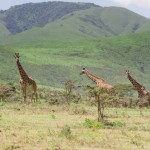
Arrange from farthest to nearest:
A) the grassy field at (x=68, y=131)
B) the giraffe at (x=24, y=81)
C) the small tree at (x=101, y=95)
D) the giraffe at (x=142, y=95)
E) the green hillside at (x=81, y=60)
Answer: the green hillside at (x=81, y=60) < the giraffe at (x=24, y=81) < the giraffe at (x=142, y=95) < the small tree at (x=101, y=95) < the grassy field at (x=68, y=131)

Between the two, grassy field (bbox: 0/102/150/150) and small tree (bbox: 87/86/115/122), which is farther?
small tree (bbox: 87/86/115/122)

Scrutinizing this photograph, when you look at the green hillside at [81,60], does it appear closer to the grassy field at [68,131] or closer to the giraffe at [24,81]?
the giraffe at [24,81]

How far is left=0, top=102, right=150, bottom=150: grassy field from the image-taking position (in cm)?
1396

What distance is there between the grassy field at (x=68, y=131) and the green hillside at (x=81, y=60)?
39184 millimetres

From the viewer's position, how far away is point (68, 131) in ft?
50.0

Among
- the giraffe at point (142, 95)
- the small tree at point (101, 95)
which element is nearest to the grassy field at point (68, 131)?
the small tree at point (101, 95)

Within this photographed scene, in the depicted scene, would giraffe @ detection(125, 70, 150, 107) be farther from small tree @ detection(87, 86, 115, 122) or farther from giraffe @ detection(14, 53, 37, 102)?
small tree @ detection(87, 86, 115, 122)

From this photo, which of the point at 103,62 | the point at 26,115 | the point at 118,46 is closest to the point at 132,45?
the point at 118,46

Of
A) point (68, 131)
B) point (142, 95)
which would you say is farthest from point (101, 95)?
point (142, 95)

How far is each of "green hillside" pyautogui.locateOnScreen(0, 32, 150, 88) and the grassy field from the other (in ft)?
129

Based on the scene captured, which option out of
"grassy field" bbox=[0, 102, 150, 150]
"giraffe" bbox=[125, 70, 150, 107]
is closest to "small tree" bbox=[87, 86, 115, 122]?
"grassy field" bbox=[0, 102, 150, 150]

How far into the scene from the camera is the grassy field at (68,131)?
14.0 meters

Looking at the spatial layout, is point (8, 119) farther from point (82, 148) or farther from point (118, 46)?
point (118, 46)

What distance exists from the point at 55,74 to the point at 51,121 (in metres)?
54.3
